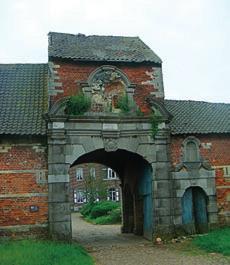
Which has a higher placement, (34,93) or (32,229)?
(34,93)

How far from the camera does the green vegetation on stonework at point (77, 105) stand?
50.2 feet

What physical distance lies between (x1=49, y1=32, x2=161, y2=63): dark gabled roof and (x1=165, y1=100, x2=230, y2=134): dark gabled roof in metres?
2.68

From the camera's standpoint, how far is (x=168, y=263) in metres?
11.3

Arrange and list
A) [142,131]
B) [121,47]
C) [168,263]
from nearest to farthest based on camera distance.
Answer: [168,263]
[142,131]
[121,47]

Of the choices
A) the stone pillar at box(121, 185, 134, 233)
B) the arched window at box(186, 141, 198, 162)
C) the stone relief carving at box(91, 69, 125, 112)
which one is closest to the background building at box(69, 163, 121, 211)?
the stone pillar at box(121, 185, 134, 233)

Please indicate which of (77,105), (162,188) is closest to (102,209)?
(162,188)

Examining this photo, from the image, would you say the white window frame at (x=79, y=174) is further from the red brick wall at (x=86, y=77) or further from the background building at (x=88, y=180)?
the red brick wall at (x=86, y=77)

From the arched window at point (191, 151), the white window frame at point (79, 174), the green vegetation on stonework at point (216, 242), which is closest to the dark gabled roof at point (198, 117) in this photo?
the arched window at point (191, 151)

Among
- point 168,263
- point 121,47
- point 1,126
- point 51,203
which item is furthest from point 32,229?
point 121,47

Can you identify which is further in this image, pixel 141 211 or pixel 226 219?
pixel 141 211

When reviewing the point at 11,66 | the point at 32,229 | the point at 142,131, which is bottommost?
the point at 32,229

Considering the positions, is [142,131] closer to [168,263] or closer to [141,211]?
[141,211]

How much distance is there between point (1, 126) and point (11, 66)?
448cm

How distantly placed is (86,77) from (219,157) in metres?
6.33
